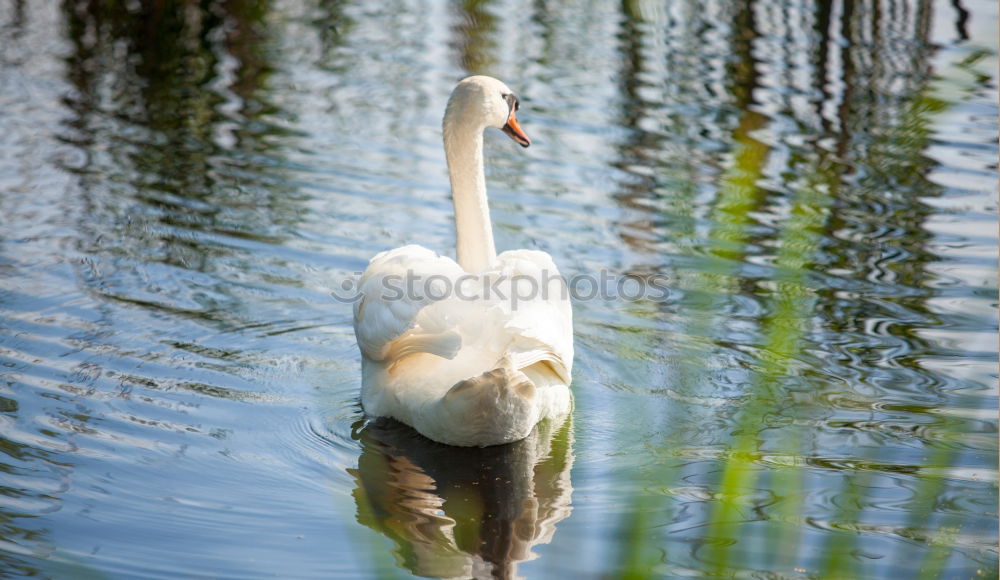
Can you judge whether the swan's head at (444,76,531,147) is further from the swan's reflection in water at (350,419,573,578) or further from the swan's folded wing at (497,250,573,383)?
the swan's reflection in water at (350,419,573,578)

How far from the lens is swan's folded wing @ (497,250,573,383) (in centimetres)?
502

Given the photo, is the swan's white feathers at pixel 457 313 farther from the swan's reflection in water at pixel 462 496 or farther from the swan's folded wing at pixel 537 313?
the swan's reflection in water at pixel 462 496

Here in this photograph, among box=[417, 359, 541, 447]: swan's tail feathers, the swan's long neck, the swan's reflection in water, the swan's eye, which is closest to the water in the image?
the swan's reflection in water

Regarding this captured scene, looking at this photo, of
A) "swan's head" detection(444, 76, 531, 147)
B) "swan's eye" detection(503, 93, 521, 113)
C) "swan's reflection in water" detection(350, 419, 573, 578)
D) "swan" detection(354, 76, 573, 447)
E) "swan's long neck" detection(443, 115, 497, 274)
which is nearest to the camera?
"swan's reflection in water" detection(350, 419, 573, 578)

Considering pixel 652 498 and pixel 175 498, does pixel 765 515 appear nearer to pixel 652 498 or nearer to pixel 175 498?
pixel 652 498

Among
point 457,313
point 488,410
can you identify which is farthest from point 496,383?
point 457,313

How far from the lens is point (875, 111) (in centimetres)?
1214

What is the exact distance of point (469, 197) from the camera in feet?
21.0

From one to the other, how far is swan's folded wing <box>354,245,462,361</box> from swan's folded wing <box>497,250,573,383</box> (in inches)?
10.8

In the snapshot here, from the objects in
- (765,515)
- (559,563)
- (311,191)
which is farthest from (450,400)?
(311,191)

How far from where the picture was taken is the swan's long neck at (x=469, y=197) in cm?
627

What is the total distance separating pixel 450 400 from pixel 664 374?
5.42 ft

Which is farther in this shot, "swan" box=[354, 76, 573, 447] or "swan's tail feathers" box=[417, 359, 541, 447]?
"swan" box=[354, 76, 573, 447]

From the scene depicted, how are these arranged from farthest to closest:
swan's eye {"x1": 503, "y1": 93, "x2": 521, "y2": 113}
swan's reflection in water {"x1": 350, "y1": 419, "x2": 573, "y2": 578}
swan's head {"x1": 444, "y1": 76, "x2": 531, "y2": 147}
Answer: swan's eye {"x1": 503, "y1": 93, "x2": 521, "y2": 113} → swan's head {"x1": 444, "y1": 76, "x2": 531, "y2": 147} → swan's reflection in water {"x1": 350, "y1": 419, "x2": 573, "y2": 578}
